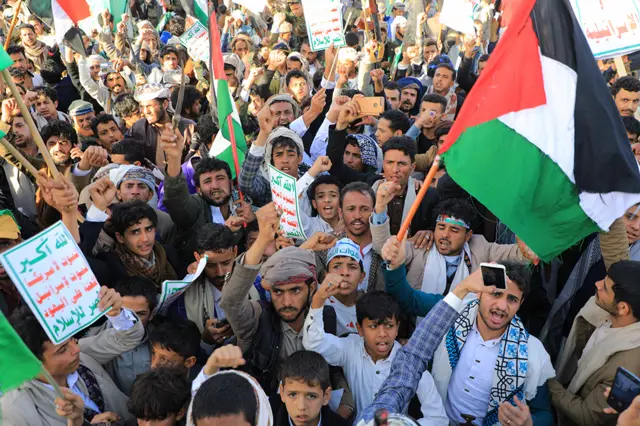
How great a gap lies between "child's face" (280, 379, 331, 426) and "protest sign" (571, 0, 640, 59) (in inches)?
137

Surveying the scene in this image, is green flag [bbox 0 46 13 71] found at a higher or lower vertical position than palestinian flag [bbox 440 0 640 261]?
higher

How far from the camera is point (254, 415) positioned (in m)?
2.39

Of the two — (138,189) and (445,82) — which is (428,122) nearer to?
(445,82)

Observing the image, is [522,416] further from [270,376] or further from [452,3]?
[452,3]

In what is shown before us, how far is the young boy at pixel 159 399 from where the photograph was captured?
2820mm

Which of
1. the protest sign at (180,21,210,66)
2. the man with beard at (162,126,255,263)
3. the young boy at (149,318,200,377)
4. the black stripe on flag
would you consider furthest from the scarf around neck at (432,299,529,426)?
the protest sign at (180,21,210,66)

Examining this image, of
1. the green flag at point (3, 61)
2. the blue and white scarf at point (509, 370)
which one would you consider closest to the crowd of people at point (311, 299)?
the blue and white scarf at point (509, 370)

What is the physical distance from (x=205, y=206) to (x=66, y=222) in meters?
1.37

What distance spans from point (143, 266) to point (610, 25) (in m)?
3.94

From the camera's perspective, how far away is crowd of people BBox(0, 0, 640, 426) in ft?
9.89

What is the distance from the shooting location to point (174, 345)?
3.35m

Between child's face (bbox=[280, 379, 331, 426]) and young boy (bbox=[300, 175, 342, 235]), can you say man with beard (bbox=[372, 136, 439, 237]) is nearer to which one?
young boy (bbox=[300, 175, 342, 235])

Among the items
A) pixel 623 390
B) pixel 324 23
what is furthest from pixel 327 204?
pixel 324 23

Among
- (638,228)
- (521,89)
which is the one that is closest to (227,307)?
(521,89)
